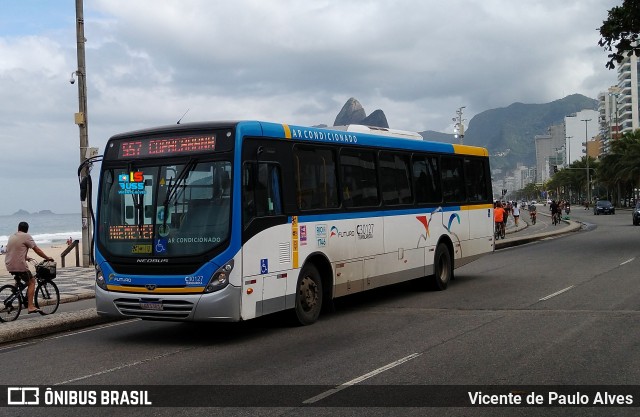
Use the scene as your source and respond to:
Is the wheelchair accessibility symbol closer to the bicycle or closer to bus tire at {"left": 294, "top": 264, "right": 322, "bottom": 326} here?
bus tire at {"left": 294, "top": 264, "right": 322, "bottom": 326}

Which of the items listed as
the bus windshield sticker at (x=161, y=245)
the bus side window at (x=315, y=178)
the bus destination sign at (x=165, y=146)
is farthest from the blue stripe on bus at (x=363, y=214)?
the bus windshield sticker at (x=161, y=245)

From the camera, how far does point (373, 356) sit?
29.2 ft

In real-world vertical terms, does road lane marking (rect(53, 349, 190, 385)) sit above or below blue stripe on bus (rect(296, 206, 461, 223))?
below

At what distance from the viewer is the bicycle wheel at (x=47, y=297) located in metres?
14.8

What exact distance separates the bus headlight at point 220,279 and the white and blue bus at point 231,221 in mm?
13

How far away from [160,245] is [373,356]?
11.1ft

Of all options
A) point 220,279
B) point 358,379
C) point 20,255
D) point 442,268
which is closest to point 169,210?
point 220,279

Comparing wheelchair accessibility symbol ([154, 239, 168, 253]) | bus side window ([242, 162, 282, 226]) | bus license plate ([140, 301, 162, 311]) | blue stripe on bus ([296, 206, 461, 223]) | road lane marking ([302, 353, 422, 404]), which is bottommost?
road lane marking ([302, 353, 422, 404])

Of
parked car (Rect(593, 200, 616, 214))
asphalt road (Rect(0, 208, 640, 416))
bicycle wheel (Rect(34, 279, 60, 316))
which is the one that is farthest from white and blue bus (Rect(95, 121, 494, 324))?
parked car (Rect(593, 200, 616, 214))

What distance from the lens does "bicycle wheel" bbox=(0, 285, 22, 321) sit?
13.4 m

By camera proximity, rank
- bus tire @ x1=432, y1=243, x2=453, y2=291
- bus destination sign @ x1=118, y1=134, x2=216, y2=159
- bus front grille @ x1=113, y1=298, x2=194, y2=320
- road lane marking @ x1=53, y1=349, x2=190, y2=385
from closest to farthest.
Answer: road lane marking @ x1=53, y1=349, x2=190, y2=385 → bus front grille @ x1=113, y1=298, x2=194, y2=320 → bus destination sign @ x1=118, y1=134, x2=216, y2=159 → bus tire @ x1=432, y1=243, x2=453, y2=291

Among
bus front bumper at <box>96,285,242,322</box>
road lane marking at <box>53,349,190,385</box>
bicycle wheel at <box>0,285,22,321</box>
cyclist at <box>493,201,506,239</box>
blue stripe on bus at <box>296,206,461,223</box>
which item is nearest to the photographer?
road lane marking at <box>53,349,190,385</box>

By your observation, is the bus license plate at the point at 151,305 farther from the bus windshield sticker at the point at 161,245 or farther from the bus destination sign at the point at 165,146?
the bus destination sign at the point at 165,146

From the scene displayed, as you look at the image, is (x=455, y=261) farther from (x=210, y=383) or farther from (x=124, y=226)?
(x=210, y=383)
